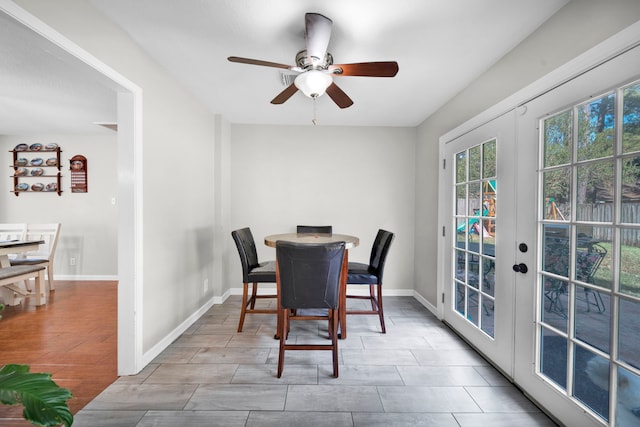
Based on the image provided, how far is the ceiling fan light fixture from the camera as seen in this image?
→ 1.68 metres

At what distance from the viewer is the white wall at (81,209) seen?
419 cm

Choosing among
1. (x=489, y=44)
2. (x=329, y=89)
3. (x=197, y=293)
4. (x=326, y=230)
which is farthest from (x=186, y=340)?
(x=489, y=44)

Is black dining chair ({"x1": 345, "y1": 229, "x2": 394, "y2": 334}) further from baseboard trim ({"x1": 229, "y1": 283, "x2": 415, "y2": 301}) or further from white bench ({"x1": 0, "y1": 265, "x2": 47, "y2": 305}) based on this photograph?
white bench ({"x1": 0, "y1": 265, "x2": 47, "y2": 305})

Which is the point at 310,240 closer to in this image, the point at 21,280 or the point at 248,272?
the point at 248,272

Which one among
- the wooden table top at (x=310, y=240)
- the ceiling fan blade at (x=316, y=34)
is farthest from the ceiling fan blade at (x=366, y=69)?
the wooden table top at (x=310, y=240)

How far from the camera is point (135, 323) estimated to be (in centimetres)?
190

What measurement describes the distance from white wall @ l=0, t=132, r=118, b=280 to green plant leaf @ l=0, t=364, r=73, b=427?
4.23 m

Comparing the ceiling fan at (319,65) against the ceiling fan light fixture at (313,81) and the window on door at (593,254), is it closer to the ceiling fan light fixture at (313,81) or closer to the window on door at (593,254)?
the ceiling fan light fixture at (313,81)

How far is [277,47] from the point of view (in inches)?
75.2

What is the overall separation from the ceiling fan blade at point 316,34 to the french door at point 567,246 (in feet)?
4.36

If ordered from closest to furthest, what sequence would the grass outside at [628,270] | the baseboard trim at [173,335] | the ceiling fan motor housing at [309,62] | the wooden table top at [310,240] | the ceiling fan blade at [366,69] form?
the grass outside at [628,270] < the ceiling fan blade at [366,69] < the ceiling fan motor housing at [309,62] < the baseboard trim at [173,335] < the wooden table top at [310,240]

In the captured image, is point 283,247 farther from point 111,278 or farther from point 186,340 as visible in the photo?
point 111,278

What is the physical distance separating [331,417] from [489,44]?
2.56 meters

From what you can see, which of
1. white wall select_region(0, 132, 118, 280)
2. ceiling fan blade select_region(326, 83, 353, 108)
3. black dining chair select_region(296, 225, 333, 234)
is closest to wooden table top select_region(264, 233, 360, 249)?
black dining chair select_region(296, 225, 333, 234)
